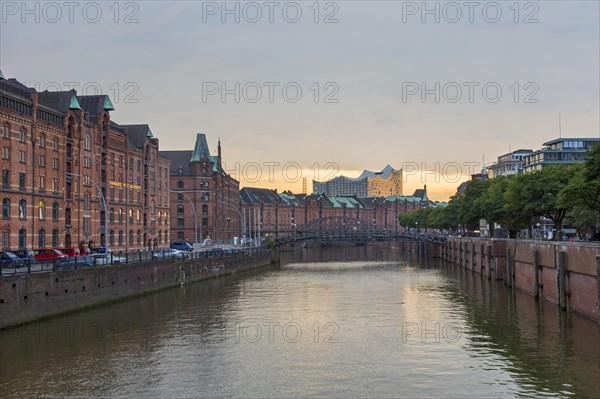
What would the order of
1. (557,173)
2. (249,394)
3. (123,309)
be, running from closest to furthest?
(249,394) → (123,309) → (557,173)

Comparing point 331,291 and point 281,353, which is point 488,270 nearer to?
point 331,291

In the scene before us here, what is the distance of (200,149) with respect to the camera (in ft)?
487

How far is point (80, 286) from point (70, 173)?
29821mm

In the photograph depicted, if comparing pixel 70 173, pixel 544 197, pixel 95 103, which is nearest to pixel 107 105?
pixel 95 103

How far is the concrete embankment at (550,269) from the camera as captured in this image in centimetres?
4364

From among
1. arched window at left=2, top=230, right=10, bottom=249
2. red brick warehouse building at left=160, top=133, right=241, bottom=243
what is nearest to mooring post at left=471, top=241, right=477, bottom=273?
red brick warehouse building at left=160, top=133, right=241, bottom=243

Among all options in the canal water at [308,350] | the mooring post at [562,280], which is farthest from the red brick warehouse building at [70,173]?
the mooring post at [562,280]

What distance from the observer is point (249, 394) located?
27234 mm

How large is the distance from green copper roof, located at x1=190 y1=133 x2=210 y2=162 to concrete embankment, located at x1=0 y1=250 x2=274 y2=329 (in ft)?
228

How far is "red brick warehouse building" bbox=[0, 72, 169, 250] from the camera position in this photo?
64.1m

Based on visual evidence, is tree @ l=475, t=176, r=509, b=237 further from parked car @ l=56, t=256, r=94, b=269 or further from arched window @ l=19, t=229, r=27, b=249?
arched window @ l=19, t=229, r=27, b=249

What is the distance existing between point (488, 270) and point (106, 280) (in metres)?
46.9

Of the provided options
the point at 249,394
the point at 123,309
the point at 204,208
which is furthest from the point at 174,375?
the point at 204,208

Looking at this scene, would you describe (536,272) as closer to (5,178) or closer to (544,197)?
(544,197)
